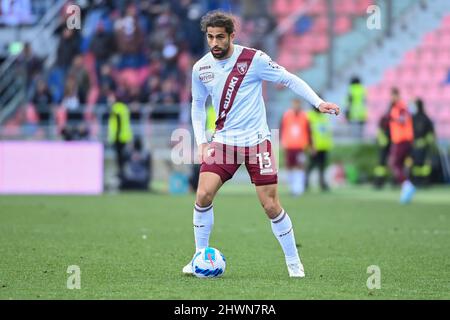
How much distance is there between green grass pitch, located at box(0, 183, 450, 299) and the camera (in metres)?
8.54

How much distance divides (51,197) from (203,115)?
12.5 metres

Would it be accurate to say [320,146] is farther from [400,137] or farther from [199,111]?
[199,111]

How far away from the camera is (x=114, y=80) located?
2931 cm

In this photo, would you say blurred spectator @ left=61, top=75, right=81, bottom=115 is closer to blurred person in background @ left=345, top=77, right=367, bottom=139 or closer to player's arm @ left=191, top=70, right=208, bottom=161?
blurred person in background @ left=345, top=77, right=367, bottom=139

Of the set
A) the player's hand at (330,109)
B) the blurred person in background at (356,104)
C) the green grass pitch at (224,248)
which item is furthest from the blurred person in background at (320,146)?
the player's hand at (330,109)

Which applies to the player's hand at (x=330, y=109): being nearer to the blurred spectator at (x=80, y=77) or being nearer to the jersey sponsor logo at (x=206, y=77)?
the jersey sponsor logo at (x=206, y=77)

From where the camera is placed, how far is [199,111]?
9.69 m

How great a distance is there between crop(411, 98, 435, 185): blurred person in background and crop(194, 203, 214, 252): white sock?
15.8 meters

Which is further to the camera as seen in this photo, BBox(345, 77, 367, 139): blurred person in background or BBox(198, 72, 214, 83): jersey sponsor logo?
BBox(345, 77, 367, 139): blurred person in background

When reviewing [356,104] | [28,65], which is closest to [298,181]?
[356,104]

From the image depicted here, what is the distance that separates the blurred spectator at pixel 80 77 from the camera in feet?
93.8

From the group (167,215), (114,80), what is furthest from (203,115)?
(114,80)

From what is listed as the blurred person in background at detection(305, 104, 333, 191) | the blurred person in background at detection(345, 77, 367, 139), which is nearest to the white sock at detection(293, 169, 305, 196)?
the blurred person in background at detection(305, 104, 333, 191)

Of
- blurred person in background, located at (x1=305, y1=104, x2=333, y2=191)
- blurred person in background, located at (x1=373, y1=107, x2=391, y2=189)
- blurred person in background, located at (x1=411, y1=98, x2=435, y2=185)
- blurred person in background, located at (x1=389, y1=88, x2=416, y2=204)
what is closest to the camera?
blurred person in background, located at (x1=389, y1=88, x2=416, y2=204)
